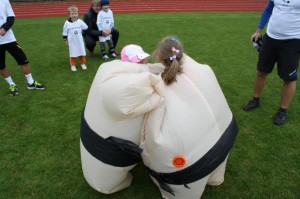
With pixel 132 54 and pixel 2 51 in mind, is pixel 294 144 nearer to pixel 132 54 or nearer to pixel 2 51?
pixel 132 54

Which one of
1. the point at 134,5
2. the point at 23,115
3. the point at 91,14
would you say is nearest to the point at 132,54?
the point at 23,115

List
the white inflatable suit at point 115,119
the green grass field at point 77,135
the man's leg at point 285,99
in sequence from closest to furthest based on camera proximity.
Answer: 1. the white inflatable suit at point 115,119
2. the green grass field at point 77,135
3. the man's leg at point 285,99

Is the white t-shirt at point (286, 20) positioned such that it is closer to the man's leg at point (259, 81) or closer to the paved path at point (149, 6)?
the man's leg at point (259, 81)

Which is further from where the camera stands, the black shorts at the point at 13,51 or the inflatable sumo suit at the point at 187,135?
the black shorts at the point at 13,51

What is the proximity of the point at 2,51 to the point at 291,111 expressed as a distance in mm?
4365

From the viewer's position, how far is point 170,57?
2395 millimetres

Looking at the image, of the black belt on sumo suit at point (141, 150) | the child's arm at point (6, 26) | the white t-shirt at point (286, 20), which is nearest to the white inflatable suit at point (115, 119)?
the black belt on sumo suit at point (141, 150)

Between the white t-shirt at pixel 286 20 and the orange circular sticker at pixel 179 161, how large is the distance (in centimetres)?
211

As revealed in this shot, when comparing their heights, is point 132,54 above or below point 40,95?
above

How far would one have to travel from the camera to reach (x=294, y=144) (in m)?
3.38

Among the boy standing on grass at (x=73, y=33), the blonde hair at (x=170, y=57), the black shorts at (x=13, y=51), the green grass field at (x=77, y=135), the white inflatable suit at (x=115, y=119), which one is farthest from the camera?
the boy standing on grass at (x=73, y=33)

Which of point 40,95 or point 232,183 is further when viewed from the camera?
point 40,95

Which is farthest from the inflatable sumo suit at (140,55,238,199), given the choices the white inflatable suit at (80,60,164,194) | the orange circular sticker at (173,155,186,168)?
the white inflatable suit at (80,60,164,194)

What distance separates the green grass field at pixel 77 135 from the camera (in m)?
2.80
